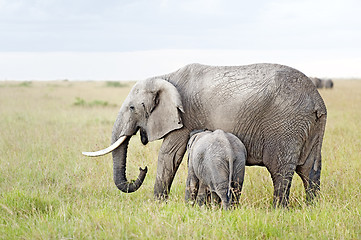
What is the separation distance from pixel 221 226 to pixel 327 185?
3055mm

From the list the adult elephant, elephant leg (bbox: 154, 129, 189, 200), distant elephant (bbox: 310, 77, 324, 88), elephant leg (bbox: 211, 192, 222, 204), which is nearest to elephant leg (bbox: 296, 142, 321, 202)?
the adult elephant

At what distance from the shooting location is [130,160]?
31.4ft

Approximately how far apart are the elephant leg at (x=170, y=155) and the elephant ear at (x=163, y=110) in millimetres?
147

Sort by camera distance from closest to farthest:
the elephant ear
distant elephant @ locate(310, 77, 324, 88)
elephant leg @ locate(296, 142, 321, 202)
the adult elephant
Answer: the adult elephant
the elephant ear
elephant leg @ locate(296, 142, 321, 202)
distant elephant @ locate(310, 77, 324, 88)

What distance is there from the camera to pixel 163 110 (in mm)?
6398

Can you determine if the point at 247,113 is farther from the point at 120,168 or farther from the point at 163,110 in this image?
the point at 120,168

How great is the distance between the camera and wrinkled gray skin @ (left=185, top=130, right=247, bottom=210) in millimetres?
5352

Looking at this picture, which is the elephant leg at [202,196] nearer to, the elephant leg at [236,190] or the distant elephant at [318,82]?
the elephant leg at [236,190]

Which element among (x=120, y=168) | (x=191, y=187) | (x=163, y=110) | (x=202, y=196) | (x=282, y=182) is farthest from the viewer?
(x=120, y=168)

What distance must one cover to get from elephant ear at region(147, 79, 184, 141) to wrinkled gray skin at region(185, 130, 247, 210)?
0.68m

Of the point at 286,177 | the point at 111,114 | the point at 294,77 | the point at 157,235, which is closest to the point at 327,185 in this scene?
the point at 286,177

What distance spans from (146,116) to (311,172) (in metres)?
2.43

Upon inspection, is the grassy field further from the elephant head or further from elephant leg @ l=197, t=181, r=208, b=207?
the elephant head

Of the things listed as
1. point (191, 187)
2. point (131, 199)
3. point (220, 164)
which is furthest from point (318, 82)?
point (220, 164)
